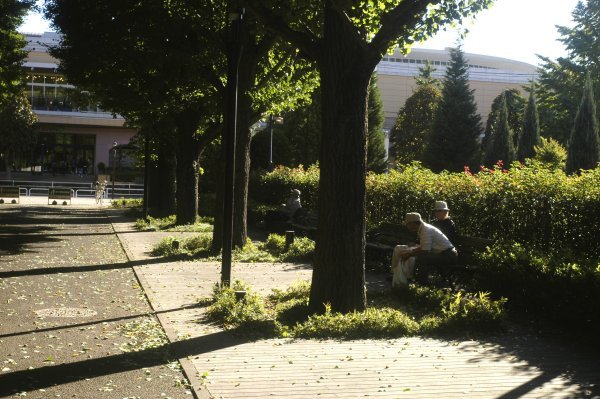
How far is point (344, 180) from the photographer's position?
9625 mm

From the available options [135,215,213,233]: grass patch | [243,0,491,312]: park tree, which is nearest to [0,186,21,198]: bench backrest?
[135,215,213,233]: grass patch

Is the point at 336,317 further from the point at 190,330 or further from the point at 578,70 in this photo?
the point at 578,70

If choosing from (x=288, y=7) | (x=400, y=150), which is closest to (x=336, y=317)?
(x=288, y=7)

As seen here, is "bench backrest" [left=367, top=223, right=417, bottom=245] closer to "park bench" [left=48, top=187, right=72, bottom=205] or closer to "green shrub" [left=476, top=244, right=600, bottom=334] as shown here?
"green shrub" [left=476, top=244, right=600, bottom=334]

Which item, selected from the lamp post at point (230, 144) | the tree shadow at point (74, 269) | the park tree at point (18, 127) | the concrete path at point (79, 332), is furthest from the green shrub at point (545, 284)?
the park tree at point (18, 127)

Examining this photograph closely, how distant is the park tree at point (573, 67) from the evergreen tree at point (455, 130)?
6028 millimetres

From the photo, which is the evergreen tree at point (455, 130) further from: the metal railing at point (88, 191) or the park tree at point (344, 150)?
the park tree at point (344, 150)

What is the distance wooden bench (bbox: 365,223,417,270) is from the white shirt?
288cm

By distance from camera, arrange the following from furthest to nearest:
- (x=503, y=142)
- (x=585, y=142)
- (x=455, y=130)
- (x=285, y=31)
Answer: (x=455, y=130)
(x=503, y=142)
(x=585, y=142)
(x=285, y=31)

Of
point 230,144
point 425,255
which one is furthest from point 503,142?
point 230,144

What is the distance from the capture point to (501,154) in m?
56.4

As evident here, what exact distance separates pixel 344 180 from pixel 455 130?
174 feet

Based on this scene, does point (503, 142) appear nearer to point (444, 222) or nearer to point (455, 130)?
point (455, 130)

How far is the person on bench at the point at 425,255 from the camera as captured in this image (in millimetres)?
11609
